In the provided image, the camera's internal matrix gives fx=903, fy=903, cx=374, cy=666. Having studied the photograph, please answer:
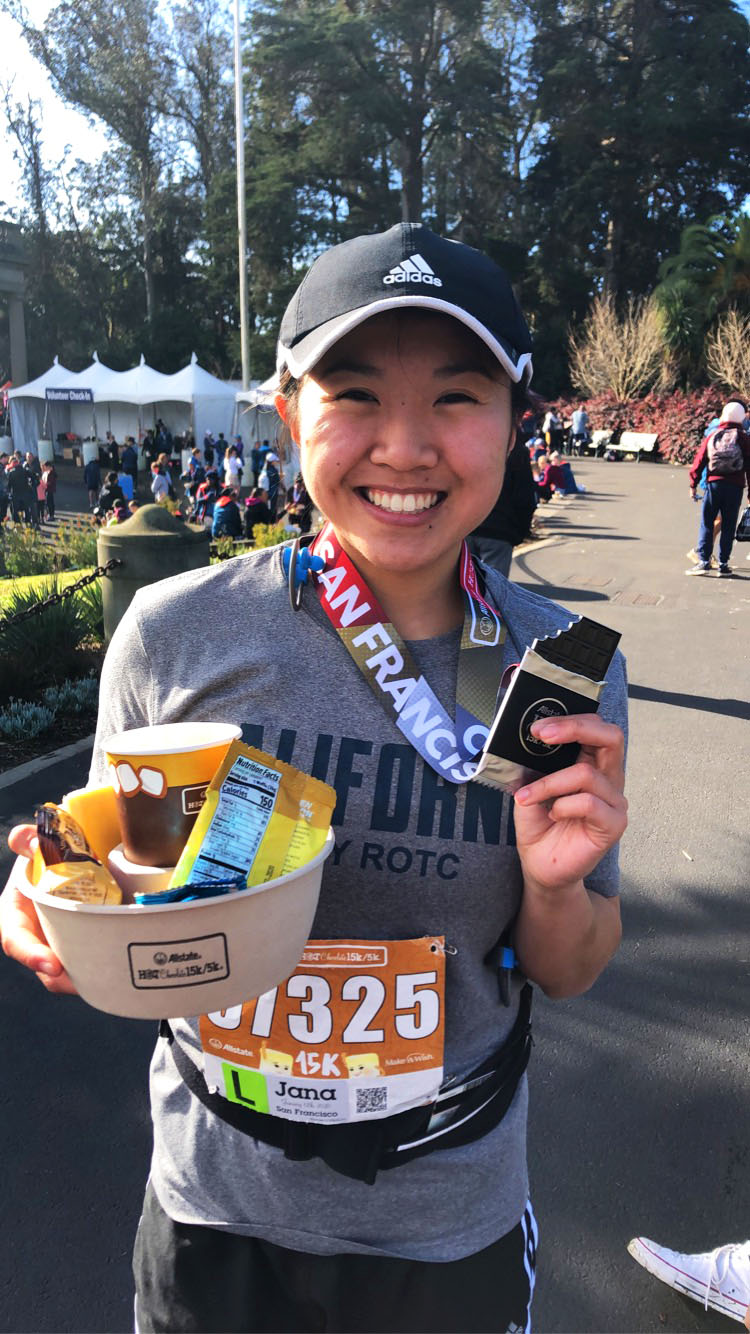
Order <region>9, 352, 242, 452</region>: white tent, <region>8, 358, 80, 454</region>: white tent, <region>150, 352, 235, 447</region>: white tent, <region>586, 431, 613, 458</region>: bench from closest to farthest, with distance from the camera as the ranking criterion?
<region>150, 352, 235, 447</region>: white tent, <region>9, 352, 242, 452</region>: white tent, <region>8, 358, 80, 454</region>: white tent, <region>586, 431, 613, 458</region>: bench

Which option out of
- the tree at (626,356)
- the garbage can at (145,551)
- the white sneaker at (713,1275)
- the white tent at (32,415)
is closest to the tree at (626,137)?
the tree at (626,356)

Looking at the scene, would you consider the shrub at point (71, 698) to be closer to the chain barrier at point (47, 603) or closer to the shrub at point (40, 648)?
the shrub at point (40, 648)

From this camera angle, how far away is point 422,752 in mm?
1274

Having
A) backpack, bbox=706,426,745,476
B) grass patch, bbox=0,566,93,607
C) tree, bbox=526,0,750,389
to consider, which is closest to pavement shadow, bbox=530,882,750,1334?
grass patch, bbox=0,566,93,607

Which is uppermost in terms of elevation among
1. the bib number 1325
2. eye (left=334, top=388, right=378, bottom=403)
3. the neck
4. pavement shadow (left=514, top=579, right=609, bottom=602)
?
eye (left=334, top=388, right=378, bottom=403)

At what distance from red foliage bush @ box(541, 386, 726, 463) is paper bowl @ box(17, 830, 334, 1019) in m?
31.6

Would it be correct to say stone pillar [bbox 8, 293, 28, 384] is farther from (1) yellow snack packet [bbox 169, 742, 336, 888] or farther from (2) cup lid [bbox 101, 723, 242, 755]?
(1) yellow snack packet [bbox 169, 742, 336, 888]

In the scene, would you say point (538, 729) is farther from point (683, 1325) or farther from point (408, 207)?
point (408, 207)

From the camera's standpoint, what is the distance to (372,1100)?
1.27 meters

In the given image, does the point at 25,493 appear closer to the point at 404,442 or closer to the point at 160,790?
the point at 404,442

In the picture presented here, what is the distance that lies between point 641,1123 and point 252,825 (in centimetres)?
242

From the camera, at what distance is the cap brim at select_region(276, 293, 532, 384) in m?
1.17

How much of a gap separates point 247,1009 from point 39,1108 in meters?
2.11

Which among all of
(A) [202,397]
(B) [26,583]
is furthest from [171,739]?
(A) [202,397]
